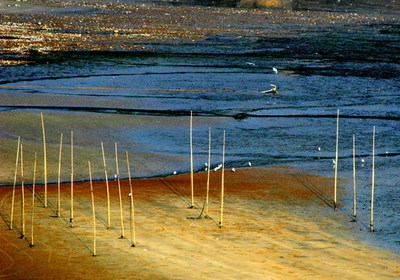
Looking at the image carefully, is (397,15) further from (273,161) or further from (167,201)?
(167,201)

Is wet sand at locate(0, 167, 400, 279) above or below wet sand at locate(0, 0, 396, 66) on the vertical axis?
below

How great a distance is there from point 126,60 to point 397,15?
99.3ft

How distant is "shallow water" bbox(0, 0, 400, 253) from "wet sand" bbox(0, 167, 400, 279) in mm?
783

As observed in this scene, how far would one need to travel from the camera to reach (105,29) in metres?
41.5

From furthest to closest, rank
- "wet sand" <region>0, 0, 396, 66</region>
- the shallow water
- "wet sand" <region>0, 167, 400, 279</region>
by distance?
"wet sand" <region>0, 0, 396, 66</region>
the shallow water
"wet sand" <region>0, 167, 400, 279</region>

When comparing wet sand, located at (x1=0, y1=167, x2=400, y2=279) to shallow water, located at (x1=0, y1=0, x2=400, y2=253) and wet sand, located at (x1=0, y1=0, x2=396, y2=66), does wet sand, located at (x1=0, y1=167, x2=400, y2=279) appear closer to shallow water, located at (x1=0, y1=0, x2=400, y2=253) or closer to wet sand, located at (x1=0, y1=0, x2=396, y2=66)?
shallow water, located at (x1=0, y1=0, x2=400, y2=253)

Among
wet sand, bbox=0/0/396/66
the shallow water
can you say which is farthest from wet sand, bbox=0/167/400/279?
wet sand, bbox=0/0/396/66

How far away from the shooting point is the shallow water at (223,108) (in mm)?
15570

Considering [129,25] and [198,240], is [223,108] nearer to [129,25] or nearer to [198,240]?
[198,240]

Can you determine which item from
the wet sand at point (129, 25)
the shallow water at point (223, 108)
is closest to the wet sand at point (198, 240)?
the shallow water at point (223, 108)

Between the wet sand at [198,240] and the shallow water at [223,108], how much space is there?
783 millimetres

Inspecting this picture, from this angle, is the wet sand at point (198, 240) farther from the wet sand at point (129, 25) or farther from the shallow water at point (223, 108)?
the wet sand at point (129, 25)

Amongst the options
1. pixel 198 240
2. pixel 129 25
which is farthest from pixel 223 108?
pixel 129 25

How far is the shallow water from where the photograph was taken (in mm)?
15570
